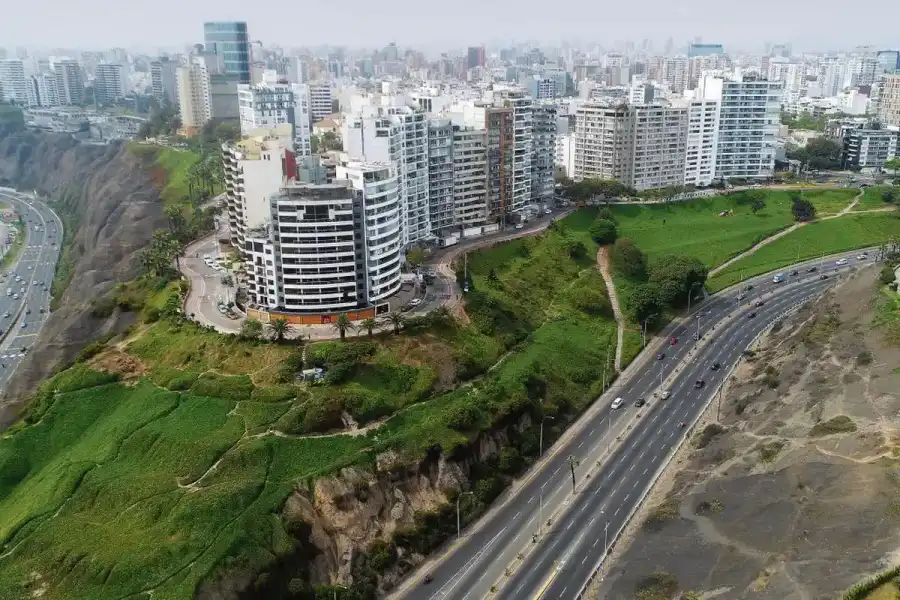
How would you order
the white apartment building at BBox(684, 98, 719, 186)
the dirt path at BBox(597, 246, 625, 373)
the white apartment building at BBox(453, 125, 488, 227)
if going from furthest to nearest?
the white apartment building at BBox(684, 98, 719, 186), the white apartment building at BBox(453, 125, 488, 227), the dirt path at BBox(597, 246, 625, 373)

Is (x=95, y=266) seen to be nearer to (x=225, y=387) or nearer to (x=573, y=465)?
(x=225, y=387)

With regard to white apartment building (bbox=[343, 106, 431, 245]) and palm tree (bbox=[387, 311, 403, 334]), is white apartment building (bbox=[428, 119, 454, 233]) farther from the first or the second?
palm tree (bbox=[387, 311, 403, 334])

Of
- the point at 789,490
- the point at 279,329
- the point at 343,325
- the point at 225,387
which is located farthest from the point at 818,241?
the point at 225,387

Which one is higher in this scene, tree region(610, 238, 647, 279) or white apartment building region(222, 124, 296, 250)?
white apartment building region(222, 124, 296, 250)

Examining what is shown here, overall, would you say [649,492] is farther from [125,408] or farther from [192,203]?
[192,203]

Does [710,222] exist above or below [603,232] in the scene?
below

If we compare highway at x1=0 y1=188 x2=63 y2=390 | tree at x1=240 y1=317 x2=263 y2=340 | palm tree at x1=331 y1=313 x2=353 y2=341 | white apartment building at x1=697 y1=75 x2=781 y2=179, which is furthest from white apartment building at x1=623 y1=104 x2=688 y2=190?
highway at x1=0 y1=188 x2=63 y2=390
